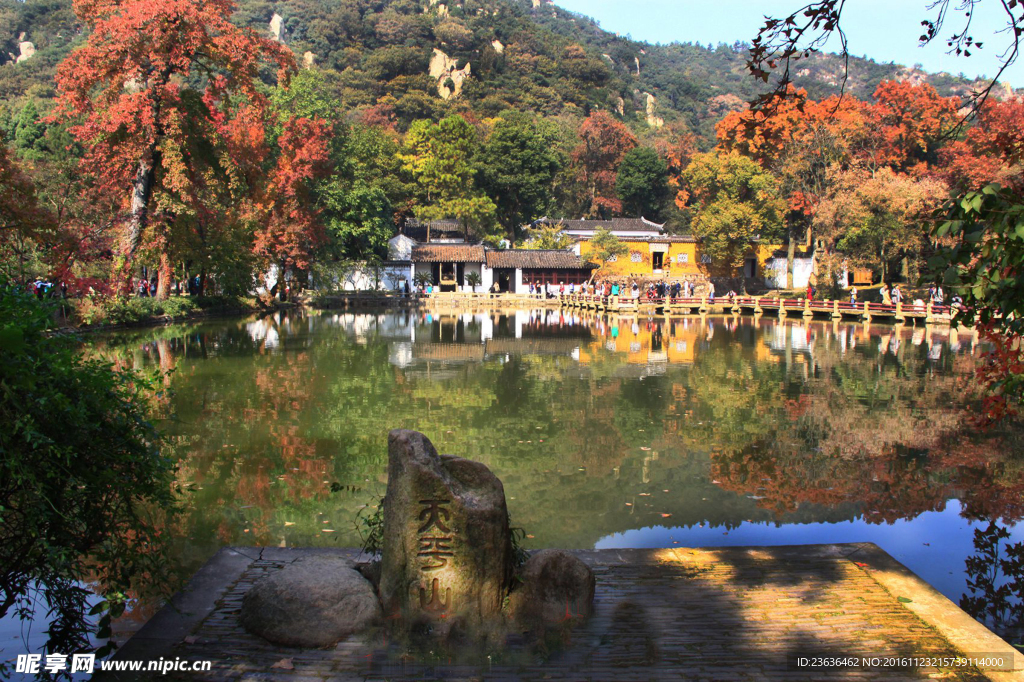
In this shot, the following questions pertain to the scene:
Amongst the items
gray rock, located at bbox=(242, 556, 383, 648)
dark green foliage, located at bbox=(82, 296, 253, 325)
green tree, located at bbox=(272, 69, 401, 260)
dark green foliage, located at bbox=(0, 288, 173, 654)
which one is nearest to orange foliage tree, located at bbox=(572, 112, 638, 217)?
green tree, located at bbox=(272, 69, 401, 260)

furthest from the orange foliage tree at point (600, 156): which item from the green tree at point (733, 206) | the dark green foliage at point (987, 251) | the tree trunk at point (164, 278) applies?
the dark green foliage at point (987, 251)

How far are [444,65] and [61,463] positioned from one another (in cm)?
8305

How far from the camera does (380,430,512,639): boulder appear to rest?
12.4 feet

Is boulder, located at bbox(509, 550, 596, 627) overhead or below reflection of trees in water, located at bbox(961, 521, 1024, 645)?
overhead

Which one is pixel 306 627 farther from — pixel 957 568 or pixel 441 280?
pixel 441 280

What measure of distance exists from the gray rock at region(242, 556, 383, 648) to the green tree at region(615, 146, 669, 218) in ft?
173

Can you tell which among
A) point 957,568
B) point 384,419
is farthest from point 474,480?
point 384,419

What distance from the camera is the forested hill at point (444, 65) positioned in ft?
225

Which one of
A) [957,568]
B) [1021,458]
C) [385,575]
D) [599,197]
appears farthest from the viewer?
[599,197]

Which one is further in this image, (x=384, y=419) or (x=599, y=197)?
(x=599, y=197)

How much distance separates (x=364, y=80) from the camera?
233ft

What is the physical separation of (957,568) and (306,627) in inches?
192

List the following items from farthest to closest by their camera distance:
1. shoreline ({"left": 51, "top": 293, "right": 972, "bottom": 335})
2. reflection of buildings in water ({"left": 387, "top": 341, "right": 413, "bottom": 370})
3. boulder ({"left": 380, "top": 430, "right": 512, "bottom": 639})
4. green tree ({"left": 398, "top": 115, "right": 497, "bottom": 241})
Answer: green tree ({"left": 398, "top": 115, "right": 497, "bottom": 241})
shoreline ({"left": 51, "top": 293, "right": 972, "bottom": 335})
reflection of buildings in water ({"left": 387, "top": 341, "right": 413, "bottom": 370})
boulder ({"left": 380, "top": 430, "right": 512, "bottom": 639})

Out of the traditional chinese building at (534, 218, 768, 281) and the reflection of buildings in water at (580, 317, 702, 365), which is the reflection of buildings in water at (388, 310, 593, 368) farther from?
the traditional chinese building at (534, 218, 768, 281)
